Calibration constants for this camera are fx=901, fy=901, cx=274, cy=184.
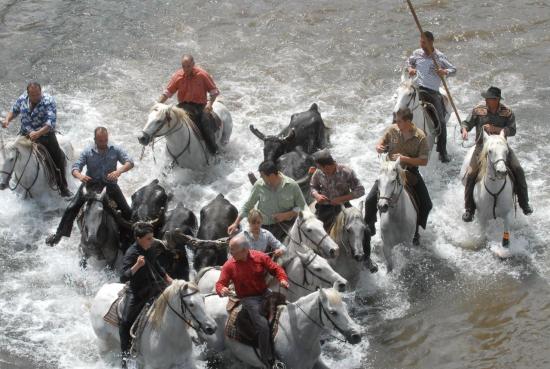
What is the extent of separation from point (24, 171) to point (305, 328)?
19.8 feet

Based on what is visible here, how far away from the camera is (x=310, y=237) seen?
9.67m

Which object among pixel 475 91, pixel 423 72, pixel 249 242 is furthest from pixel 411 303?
pixel 475 91

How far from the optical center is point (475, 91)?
16500 mm

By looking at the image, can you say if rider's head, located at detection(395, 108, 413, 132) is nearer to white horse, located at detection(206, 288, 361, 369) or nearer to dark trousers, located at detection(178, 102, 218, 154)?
white horse, located at detection(206, 288, 361, 369)

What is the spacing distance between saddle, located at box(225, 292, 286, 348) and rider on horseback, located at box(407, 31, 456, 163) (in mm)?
5613

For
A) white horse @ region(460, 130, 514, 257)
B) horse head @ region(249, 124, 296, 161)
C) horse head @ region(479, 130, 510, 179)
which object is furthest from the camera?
horse head @ region(249, 124, 296, 161)

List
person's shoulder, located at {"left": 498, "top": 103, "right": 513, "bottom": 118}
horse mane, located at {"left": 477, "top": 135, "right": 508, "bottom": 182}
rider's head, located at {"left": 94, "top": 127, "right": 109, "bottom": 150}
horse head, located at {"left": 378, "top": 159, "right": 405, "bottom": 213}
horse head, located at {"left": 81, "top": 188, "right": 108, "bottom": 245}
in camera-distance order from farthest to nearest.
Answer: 1. person's shoulder, located at {"left": 498, "top": 103, "right": 513, "bottom": 118}
2. rider's head, located at {"left": 94, "top": 127, "right": 109, "bottom": 150}
3. horse head, located at {"left": 81, "top": 188, "right": 108, "bottom": 245}
4. horse mane, located at {"left": 477, "top": 135, "right": 508, "bottom": 182}
5. horse head, located at {"left": 378, "top": 159, "right": 405, "bottom": 213}

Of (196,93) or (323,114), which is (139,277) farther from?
(323,114)

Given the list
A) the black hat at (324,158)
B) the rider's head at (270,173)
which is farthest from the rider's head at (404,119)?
the rider's head at (270,173)

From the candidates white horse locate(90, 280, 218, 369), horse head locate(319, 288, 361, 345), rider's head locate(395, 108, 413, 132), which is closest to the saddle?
white horse locate(90, 280, 218, 369)

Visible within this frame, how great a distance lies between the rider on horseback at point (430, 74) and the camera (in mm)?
13727

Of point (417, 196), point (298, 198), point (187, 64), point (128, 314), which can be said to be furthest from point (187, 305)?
point (187, 64)

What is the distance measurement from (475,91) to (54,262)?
8351 millimetres

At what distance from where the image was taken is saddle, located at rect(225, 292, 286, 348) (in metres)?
9.14
